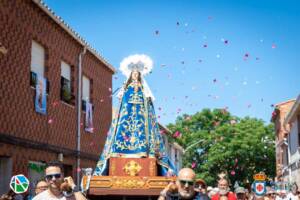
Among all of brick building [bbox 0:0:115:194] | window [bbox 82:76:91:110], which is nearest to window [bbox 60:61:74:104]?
brick building [bbox 0:0:115:194]

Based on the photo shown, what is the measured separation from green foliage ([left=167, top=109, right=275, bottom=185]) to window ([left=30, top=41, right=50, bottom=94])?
29.6 metres

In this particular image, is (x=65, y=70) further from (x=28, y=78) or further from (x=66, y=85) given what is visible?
(x=28, y=78)

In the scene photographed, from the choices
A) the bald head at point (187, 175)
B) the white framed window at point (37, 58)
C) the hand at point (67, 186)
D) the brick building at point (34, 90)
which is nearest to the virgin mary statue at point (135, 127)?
the brick building at point (34, 90)

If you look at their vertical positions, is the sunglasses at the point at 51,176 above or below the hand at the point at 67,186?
above


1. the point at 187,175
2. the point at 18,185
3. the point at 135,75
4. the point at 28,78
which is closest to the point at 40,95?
the point at 28,78

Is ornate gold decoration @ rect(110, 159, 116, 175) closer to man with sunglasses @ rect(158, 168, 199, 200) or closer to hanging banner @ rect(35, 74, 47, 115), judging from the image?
man with sunglasses @ rect(158, 168, 199, 200)

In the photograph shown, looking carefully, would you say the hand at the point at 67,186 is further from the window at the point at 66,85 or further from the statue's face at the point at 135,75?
the window at the point at 66,85

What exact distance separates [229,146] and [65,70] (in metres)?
29.8

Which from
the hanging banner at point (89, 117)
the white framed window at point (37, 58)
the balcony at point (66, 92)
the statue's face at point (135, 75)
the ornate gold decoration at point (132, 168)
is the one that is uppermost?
the white framed window at point (37, 58)

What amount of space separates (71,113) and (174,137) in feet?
109

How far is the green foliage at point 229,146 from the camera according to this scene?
1827 inches

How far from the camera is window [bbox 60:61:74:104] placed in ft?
60.5

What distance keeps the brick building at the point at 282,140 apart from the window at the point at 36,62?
28708 mm

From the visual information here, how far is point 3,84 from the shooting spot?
13742mm
